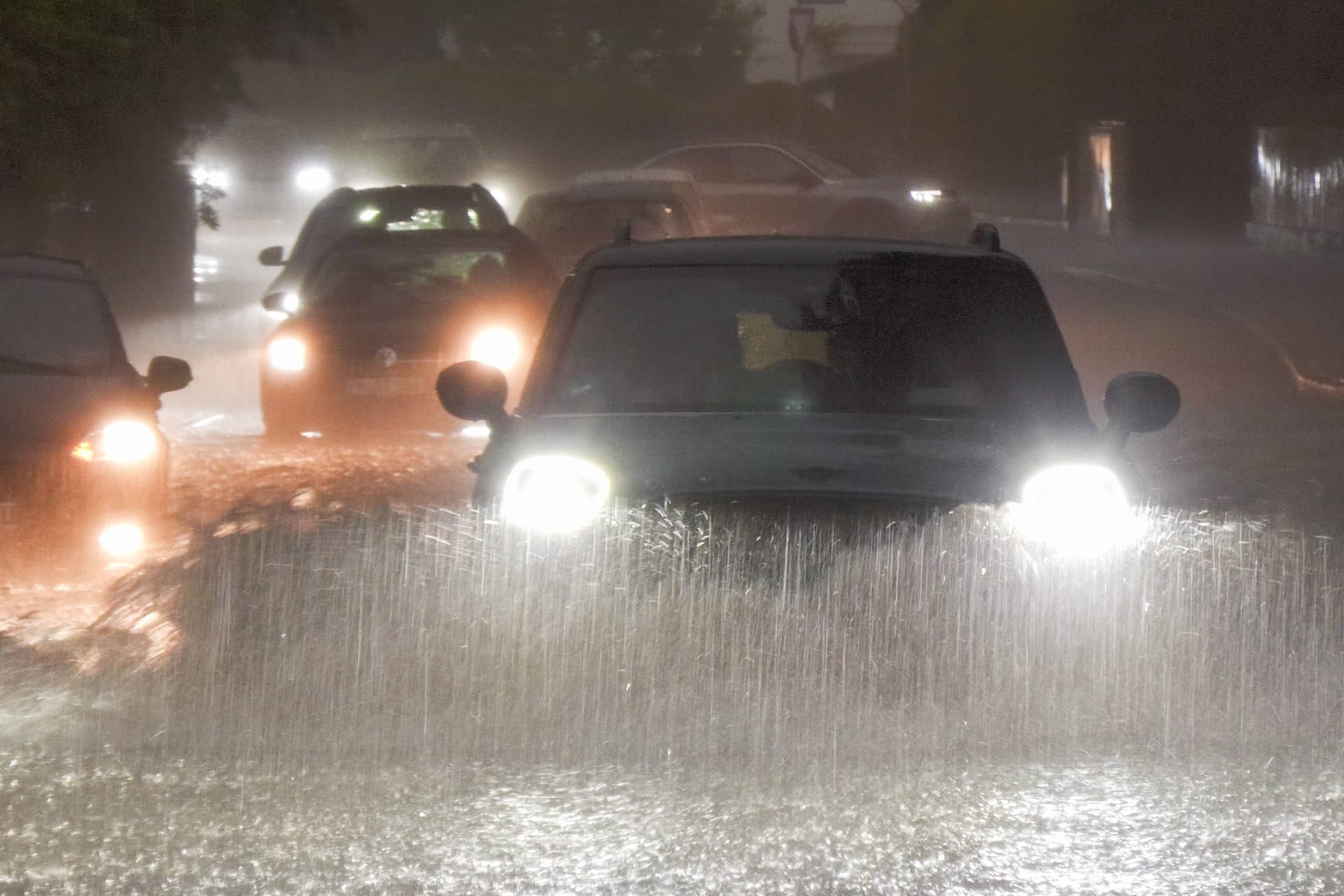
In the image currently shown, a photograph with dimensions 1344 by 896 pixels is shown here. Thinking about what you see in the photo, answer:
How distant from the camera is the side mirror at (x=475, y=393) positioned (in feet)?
23.2

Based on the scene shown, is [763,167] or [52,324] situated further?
[763,167]

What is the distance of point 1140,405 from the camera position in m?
6.73

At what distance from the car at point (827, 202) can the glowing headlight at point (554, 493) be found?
23769 mm

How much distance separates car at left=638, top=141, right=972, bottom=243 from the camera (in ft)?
101

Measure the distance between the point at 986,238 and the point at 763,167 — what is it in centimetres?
2609

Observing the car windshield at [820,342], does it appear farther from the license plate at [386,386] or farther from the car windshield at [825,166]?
the car windshield at [825,166]

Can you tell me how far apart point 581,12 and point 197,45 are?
82910 millimetres

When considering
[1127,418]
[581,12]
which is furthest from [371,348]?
[581,12]

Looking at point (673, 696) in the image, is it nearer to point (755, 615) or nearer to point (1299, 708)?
point (755, 615)

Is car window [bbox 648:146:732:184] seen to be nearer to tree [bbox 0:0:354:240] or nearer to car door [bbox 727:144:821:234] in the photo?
car door [bbox 727:144:821:234]

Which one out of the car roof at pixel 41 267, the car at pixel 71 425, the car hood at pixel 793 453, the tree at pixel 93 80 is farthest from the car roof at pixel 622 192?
the car hood at pixel 793 453

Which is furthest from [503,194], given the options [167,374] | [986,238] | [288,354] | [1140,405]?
[1140,405]

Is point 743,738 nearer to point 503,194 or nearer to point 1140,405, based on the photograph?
point 1140,405

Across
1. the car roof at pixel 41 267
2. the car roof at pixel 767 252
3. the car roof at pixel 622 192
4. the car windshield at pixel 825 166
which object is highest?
the car windshield at pixel 825 166
